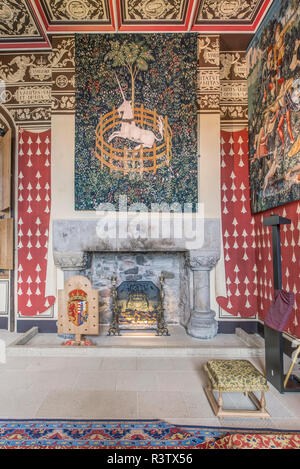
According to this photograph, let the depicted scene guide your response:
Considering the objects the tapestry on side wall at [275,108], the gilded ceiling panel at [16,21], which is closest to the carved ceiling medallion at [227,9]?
the tapestry on side wall at [275,108]

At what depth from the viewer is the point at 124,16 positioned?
4.67m

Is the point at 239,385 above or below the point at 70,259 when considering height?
below

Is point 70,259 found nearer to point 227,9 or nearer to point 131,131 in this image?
point 131,131

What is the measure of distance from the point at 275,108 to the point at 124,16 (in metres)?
2.89

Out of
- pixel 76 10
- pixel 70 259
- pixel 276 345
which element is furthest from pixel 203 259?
pixel 76 10

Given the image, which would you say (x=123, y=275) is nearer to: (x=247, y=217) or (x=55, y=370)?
(x=55, y=370)

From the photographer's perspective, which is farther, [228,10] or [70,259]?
[70,259]

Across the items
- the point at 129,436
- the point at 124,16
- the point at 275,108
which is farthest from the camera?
the point at 124,16

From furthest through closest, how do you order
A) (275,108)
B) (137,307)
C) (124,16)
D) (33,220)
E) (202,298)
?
(33,220) → (137,307) → (202,298) → (124,16) → (275,108)

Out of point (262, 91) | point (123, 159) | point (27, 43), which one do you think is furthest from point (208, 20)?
point (27, 43)

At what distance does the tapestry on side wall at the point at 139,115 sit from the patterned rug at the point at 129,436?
3221 mm

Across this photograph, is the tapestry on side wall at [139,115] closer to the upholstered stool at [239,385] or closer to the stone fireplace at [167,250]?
the stone fireplace at [167,250]

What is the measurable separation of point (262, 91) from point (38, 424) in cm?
528

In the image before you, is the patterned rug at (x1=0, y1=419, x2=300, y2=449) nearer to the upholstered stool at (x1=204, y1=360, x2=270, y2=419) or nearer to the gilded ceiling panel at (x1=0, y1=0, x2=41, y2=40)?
the upholstered stool at (x1=204, y1=360, x2=270, y2=419)
